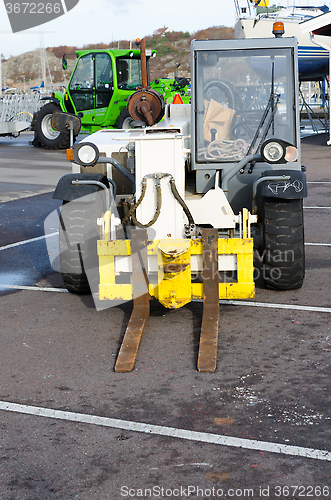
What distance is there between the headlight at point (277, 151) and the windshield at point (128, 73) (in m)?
15.3

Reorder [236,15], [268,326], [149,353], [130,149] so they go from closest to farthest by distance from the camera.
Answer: [149,353] < [268,326] < [130,149] < [236,15]

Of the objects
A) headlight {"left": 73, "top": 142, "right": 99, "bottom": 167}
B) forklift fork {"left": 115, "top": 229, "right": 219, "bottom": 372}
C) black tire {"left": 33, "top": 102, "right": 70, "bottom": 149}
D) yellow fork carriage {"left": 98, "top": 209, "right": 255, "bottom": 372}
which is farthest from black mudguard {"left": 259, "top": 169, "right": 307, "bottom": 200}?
black tire {"left": 33, "top": 102, "right": 70, "bottom": 149}

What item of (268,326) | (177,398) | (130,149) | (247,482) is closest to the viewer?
(247,482)

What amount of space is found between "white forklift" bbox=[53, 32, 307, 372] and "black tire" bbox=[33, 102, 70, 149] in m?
15.4

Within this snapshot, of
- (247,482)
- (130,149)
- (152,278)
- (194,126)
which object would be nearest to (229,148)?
(194,126)

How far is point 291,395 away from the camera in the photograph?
14.9 ft

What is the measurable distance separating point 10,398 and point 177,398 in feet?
4.15

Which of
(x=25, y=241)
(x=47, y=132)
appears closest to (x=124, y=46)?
(x=47, y=132)

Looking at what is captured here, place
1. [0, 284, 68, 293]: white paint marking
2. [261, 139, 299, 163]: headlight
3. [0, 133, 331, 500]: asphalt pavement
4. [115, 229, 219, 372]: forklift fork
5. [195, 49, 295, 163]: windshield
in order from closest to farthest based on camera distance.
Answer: [0, 133, 331, 500]: asphalt pavement, [115, 229, 219, 372]: forklift fork, [261, 139, 299, 163]: headlight, [195, 49, 295, 163]: windshield, [0, 284, 68, 293]: white paint marking

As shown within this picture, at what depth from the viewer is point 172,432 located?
4066 mm

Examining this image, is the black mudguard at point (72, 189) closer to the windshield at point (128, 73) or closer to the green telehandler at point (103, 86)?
the green telehandler at point (103, 86)

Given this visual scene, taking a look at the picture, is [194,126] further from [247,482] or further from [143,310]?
[247,482]

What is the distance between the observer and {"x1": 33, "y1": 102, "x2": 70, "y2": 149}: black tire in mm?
22188

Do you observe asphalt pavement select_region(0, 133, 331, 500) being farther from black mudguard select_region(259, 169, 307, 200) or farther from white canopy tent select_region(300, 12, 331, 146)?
white canopy tent select_region(300, 12, 331, 146)
